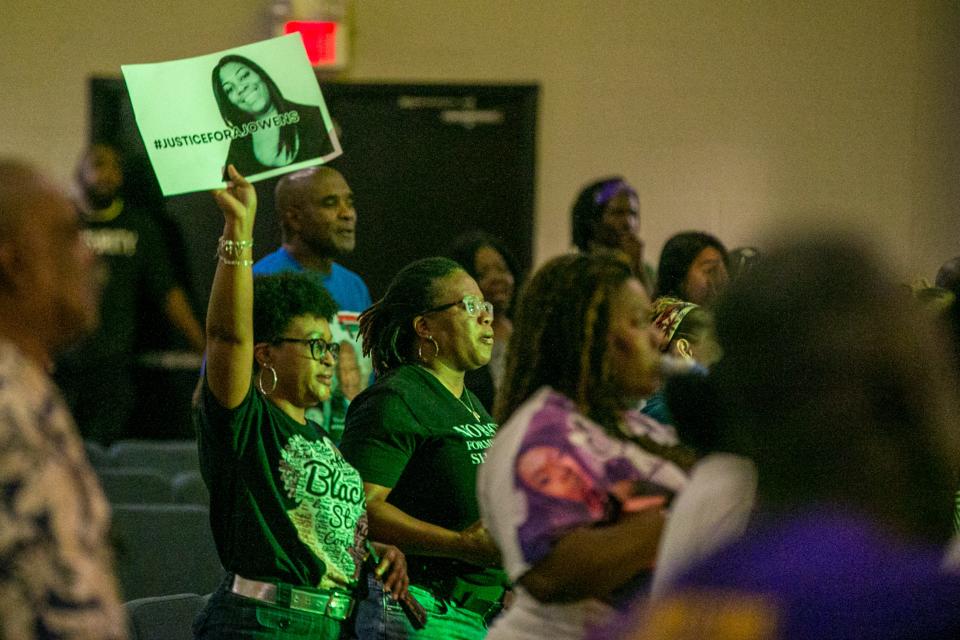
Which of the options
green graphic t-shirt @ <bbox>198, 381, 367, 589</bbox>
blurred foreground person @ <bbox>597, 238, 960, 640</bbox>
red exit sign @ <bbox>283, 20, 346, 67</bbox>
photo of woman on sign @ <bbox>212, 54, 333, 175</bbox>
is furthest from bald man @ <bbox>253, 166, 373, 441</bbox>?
red exit sign @ <bbox>283, 20, 346, 67</bbox>

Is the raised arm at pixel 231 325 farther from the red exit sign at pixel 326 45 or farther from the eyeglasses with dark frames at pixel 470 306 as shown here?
the red exit sign at pixel 326 45

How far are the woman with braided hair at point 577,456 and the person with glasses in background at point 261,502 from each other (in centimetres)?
64

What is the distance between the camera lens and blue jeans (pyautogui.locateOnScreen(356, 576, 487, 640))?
298cm

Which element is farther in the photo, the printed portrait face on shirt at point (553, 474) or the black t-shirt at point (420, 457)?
the black t-shirt at point (420, 457)

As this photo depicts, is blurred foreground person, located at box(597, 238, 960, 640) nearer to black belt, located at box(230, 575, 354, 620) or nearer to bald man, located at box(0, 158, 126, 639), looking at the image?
bald man, located at box(0, 158, 126, 639)

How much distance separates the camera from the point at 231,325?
266 cm

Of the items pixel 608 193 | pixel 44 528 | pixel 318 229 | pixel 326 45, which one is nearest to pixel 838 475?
pixel 44 528

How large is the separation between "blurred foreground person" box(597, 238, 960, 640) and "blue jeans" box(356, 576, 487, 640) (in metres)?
1.69

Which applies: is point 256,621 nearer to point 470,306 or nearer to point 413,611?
point 413,611

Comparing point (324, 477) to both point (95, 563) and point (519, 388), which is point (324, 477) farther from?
point (95, 563)

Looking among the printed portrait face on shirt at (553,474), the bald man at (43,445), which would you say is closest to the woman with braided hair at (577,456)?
the printed portrait face on shirt at (553,474)

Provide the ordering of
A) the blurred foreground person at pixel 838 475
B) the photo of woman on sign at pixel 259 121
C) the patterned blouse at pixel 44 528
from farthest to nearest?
the photo of woman on sign at pixel 259 121 < the patterned blouse at pixel 44 528 < the blurred foreground person at pixel 838 475

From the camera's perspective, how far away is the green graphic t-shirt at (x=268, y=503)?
2.73 meters

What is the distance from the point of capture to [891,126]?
317 inches
